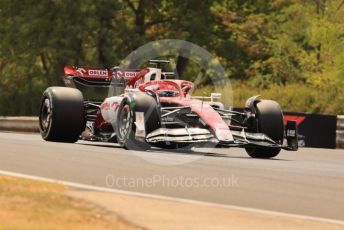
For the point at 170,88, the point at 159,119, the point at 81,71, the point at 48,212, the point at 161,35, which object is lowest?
the point at 48,212

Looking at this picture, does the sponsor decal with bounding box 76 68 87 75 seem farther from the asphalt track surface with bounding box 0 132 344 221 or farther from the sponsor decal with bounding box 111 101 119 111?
the asphalt track surface with bounding box 0 132 344 221

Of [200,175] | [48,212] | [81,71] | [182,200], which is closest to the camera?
[48,212]

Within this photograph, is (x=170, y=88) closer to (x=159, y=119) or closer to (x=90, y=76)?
(x=159, y=119)

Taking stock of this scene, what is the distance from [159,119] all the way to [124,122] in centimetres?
92

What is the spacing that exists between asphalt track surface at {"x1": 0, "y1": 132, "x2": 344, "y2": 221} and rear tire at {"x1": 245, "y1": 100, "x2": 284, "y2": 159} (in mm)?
764

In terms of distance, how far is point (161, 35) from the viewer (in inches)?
1882

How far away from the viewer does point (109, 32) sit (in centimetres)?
4469

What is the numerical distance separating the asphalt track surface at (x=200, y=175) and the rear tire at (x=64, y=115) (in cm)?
192

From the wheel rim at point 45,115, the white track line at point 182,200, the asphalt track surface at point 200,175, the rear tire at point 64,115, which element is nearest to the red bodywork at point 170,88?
the rear tire at point 64,115

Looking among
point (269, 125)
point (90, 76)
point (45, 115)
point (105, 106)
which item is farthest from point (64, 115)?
point (269, 125)

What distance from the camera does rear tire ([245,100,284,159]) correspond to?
A: 16250 mm

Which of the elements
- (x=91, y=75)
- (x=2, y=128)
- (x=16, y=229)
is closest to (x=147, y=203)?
(x=16, y=229)

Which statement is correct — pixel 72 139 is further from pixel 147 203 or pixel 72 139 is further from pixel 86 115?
pixel 147 203

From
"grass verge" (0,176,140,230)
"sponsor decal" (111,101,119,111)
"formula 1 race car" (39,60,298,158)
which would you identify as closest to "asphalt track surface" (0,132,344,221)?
"formula 1 race car" (39,60,298,158)
